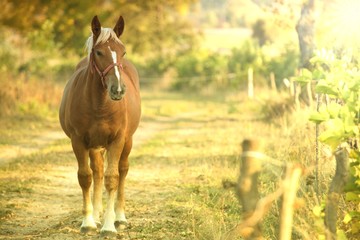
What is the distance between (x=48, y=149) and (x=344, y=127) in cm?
902

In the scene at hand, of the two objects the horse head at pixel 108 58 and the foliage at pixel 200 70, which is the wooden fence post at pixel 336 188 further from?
the foliage at pixel 200 70

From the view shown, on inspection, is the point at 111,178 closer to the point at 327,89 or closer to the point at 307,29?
the point at 327,89

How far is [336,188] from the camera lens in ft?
15.8

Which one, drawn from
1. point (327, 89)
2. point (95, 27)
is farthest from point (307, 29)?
point (327, 89)

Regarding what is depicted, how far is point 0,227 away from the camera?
282 inches

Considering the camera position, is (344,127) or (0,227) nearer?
(344,127)

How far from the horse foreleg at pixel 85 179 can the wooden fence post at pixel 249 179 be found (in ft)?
10.4

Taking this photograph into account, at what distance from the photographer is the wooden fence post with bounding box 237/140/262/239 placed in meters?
4.03

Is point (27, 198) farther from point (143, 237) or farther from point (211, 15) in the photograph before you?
point (211, 15)

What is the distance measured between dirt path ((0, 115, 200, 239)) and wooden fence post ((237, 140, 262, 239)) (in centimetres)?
263

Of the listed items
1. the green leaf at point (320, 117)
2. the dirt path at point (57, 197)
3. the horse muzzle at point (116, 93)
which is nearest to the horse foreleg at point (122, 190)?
the dirt path at point (57, 197)

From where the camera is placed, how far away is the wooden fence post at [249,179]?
403 centimetres

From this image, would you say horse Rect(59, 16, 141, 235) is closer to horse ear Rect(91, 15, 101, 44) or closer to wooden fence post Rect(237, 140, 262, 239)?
horse ear Rect(91, 15, 101, 44)

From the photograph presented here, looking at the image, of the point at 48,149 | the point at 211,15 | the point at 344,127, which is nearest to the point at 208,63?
the point at 48,149
